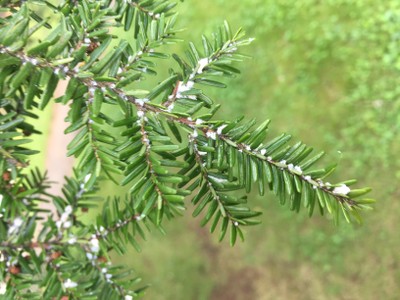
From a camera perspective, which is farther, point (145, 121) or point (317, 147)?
point (317, 147)

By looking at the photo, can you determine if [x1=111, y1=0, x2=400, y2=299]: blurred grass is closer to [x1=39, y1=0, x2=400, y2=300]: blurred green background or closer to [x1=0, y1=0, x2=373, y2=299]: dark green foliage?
[x1=39, y1=0, x2=400, y2=300]: blurred green background

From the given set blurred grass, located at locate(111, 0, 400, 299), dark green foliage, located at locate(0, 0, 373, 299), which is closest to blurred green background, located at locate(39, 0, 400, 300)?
blurred grass, located at locate(111, 0, 400, 299)

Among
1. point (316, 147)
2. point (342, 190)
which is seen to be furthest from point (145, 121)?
point (316, 147)

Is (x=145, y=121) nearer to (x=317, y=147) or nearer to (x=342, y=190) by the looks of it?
(x=342, y=190)

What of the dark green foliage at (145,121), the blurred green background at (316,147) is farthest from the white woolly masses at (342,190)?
the blurred green background at (316,147)

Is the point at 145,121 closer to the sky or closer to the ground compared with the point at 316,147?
closer to the ground

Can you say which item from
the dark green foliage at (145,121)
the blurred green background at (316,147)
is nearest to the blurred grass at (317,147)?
the blurred green background at (316,147)

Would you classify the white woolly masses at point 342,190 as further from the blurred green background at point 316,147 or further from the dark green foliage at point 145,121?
the blurred green background at point 316,147

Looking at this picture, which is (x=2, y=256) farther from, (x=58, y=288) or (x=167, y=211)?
(x=167, y=211)

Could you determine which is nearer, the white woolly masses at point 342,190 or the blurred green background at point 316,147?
the white woolly masses at point 342,190

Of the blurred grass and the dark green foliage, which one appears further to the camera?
the blurred grass

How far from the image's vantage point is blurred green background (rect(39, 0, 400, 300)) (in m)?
2.83

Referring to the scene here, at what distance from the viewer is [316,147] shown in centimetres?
312

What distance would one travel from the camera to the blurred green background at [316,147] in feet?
9.29
